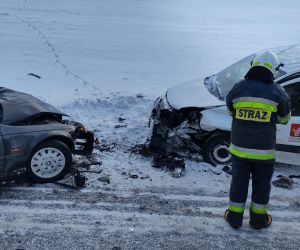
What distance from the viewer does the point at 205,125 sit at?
21.7 ft

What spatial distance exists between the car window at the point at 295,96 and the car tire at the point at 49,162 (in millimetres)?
3172

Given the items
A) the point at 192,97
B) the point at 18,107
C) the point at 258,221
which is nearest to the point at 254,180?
the point at 258,221

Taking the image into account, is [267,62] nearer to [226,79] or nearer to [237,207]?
[237,207]

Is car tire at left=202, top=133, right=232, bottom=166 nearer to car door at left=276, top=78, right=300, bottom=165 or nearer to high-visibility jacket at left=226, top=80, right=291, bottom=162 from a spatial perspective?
car door at left=276, top=78, right=300, bottom=165

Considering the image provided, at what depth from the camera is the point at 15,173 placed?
554cm

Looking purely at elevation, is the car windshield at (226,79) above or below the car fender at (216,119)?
above

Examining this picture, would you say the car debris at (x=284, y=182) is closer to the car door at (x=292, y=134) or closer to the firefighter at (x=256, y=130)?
the car door at (x=292, y=134)

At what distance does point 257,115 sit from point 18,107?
3.04 meters

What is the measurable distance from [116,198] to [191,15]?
16.5 meters

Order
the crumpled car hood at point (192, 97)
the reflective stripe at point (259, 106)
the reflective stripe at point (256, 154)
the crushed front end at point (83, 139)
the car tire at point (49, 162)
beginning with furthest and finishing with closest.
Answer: the crumpled car hood at point (192, 97) < the crushed front end at point (83, 139) < the car tire at point (49, 162) < the reflective stripe at point (256, 154) < the reflective stripe at point (259, 106)

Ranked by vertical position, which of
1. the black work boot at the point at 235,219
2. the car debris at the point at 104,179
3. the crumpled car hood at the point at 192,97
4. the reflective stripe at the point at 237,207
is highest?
the crumpled car hood at the point at 192,97

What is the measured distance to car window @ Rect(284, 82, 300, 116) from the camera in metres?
6.28

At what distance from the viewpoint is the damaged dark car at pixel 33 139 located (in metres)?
5.43

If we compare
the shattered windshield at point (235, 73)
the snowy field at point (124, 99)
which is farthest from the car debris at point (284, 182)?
the shattered windshield at point (235, 73)
